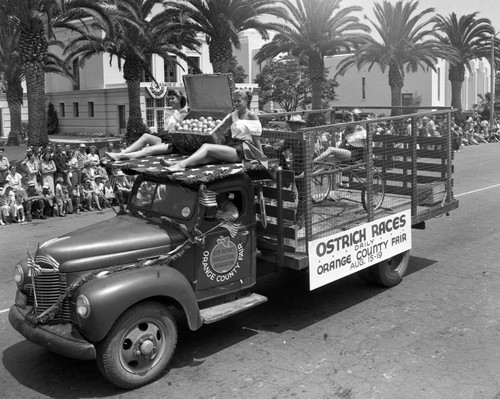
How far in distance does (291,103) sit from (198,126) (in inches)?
2230

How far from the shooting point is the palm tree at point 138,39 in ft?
94.3

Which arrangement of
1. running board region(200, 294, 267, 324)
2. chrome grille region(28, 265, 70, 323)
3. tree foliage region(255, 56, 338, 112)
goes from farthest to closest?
tree foliage region(255, 56, 338, 112) < running board region(200, 294, 267, 324) < chrome grille region(28, 265, 70, 323)

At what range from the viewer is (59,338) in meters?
5.66

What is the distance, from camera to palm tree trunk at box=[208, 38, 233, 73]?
28266 millimetres

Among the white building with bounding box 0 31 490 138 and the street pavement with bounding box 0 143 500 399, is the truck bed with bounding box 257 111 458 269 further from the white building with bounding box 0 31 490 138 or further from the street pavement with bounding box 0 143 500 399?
the white building with bounding box 0 31 490 138

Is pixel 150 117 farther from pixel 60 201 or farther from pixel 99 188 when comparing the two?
pixel 60 201

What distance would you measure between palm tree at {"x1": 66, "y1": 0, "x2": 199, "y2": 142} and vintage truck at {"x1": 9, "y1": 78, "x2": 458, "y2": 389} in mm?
20982

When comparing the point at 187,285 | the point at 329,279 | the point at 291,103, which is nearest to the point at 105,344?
the point at 187,285

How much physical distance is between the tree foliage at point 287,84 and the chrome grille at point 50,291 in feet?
186

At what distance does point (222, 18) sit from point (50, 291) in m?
22.6

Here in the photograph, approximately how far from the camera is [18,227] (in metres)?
14.3

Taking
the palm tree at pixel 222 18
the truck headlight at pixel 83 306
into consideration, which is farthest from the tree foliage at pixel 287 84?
the truck headlight at pixel 83 306

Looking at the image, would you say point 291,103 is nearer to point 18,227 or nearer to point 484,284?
point 18,227

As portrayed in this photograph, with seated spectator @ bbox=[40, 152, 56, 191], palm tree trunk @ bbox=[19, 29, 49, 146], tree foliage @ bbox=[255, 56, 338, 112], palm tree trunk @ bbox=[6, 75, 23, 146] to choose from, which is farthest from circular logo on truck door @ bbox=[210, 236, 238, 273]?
tree foliage @ bbox=[255, 56, 338, 112]
